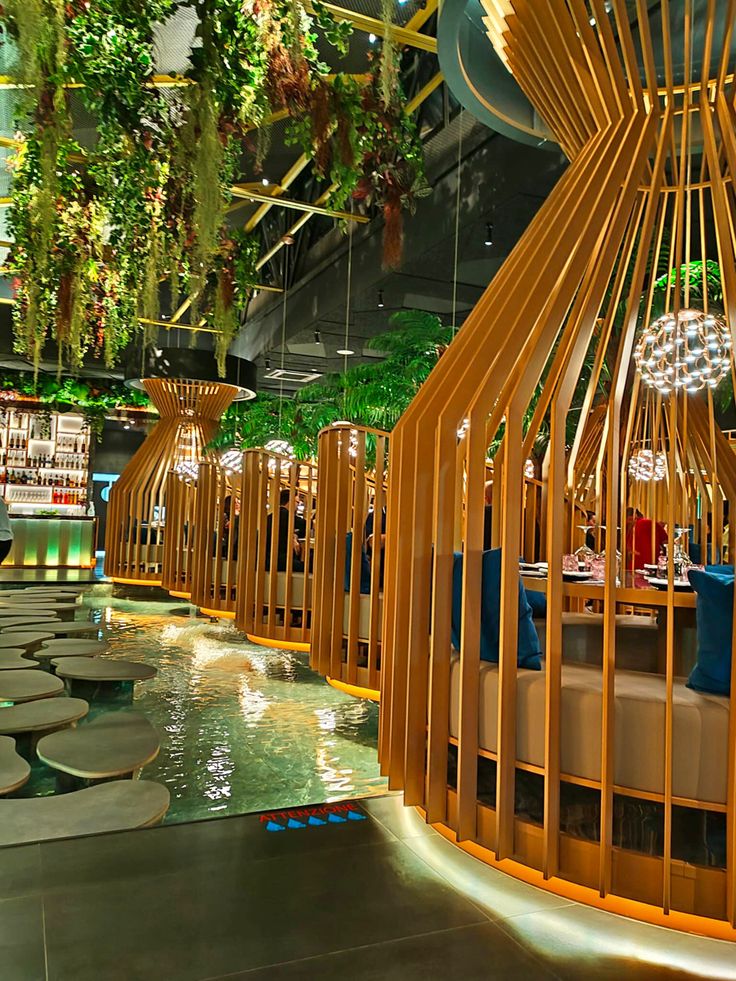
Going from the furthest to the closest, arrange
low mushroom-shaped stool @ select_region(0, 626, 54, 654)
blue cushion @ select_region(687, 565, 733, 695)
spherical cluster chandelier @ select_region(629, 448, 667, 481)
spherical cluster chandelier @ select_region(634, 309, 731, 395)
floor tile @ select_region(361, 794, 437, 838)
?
spherical cluster chandelier @ select_region(629, 448, 667, 481)
low mushroom-shaped stool @ select_region(0, 626, 54, 654)
spherical cluster chandelier @ select_region(634, 309, 731, 395)
floor tile @ select_region(361, 794, 437, 838)
blue cushion @ select_region(687, 565, 733, 695)

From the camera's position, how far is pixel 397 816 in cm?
285

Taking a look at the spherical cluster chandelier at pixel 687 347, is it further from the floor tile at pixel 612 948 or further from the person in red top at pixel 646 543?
the floor tile at pixel 612 948

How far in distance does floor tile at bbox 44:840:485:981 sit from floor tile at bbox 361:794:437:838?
9.0 inches

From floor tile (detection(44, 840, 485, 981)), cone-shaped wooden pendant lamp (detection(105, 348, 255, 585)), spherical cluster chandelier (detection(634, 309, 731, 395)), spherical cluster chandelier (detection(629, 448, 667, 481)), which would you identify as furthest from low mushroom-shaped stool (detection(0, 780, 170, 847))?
cone-shaped wooden pendant lamp (detection(105, 348, 255, 585))

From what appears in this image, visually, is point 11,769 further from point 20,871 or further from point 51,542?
point 51,542

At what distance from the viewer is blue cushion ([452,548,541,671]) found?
2.59m

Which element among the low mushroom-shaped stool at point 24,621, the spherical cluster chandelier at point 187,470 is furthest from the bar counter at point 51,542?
the low mushroom-shaped stool at point 24,621

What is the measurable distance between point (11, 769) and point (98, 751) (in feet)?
1.29

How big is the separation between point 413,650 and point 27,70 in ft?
8.28

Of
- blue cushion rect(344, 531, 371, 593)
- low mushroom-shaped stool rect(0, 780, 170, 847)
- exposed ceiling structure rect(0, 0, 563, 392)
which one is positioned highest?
exposed ceiling structure rect(0, 0, 563, 392)

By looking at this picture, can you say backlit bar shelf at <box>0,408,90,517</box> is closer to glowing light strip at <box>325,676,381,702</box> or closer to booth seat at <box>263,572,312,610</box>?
booth seat at <box>263,572,312,610</box>

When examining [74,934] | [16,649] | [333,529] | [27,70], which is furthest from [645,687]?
[16,649]

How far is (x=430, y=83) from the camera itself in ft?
22.9

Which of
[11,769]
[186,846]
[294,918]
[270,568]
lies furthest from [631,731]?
[270,568]
